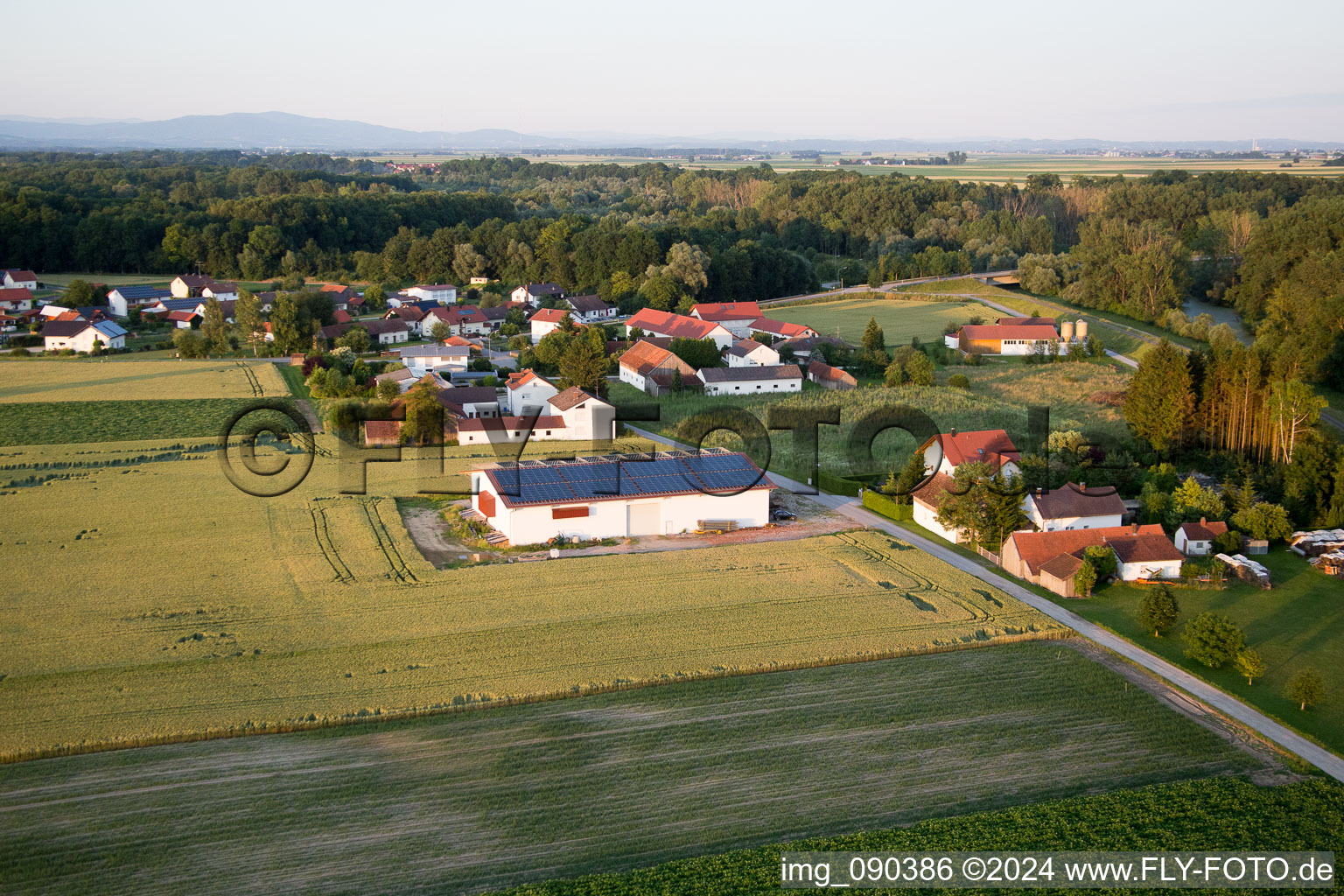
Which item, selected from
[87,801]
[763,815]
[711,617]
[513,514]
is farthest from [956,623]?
[87,801]

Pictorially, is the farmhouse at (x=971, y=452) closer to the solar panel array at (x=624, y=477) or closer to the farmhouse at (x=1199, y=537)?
the farmhouse at (x=1199, y=537)

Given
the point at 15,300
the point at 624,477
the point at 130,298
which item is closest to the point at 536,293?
the point at 130,298

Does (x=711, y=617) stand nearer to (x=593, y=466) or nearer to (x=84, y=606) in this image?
(x=593, y=466)

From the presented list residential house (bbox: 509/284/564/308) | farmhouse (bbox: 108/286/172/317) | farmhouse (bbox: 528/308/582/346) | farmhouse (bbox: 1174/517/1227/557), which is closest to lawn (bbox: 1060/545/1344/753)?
farmhouse (bbox: 1174/517/1227/557)

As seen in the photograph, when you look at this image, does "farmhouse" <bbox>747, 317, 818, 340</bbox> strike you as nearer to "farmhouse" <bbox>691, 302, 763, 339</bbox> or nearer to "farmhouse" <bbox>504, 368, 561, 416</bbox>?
"farmhouse" <bbox>691, 302, 763, 339</bbox>

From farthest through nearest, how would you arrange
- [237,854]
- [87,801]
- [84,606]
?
[84,606] → [87,801] → [237,854]

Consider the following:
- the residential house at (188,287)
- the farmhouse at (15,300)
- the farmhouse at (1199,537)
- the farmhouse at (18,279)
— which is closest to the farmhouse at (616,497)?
the farmhouse at (1199,537)
